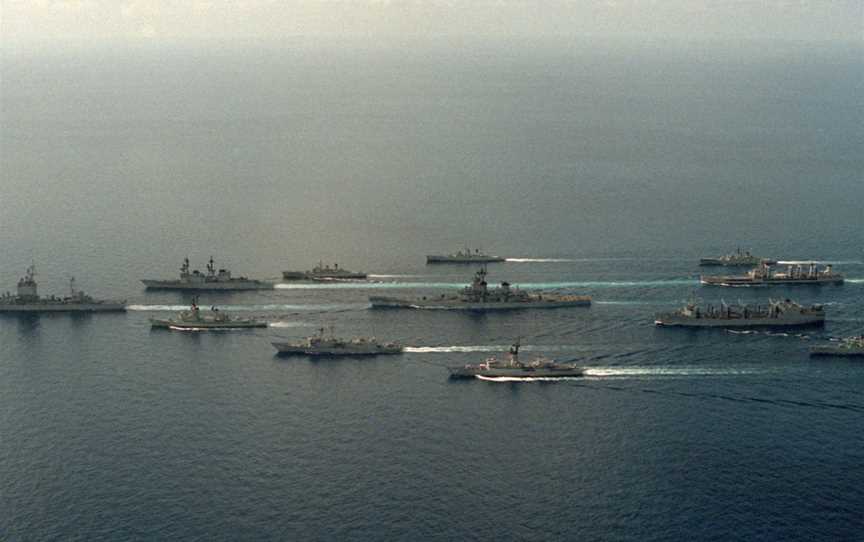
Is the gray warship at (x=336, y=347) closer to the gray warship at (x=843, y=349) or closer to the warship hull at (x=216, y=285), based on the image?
the warship hull at (x=216, y=285)

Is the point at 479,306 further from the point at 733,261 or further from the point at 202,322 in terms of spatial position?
the point at 733,261

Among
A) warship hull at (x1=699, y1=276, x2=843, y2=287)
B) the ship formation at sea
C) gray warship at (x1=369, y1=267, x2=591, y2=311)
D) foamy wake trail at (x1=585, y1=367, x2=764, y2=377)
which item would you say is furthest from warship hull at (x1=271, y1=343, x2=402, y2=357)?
warship hull at (x1=699, y1=276, x2=843, y2=287)

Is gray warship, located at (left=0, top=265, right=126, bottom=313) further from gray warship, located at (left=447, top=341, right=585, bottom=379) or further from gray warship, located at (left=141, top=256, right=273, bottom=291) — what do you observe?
gray warship, located at (left=447, top=341, right=585, bottom=379)

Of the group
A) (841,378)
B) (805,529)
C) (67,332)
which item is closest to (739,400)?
(841,378)

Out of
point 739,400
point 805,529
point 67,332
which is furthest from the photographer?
point 67,332

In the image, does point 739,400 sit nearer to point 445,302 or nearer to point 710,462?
point 710,462

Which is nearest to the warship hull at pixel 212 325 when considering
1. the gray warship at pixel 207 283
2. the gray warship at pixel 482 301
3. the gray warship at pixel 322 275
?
the gray warship at pixel 482 301
